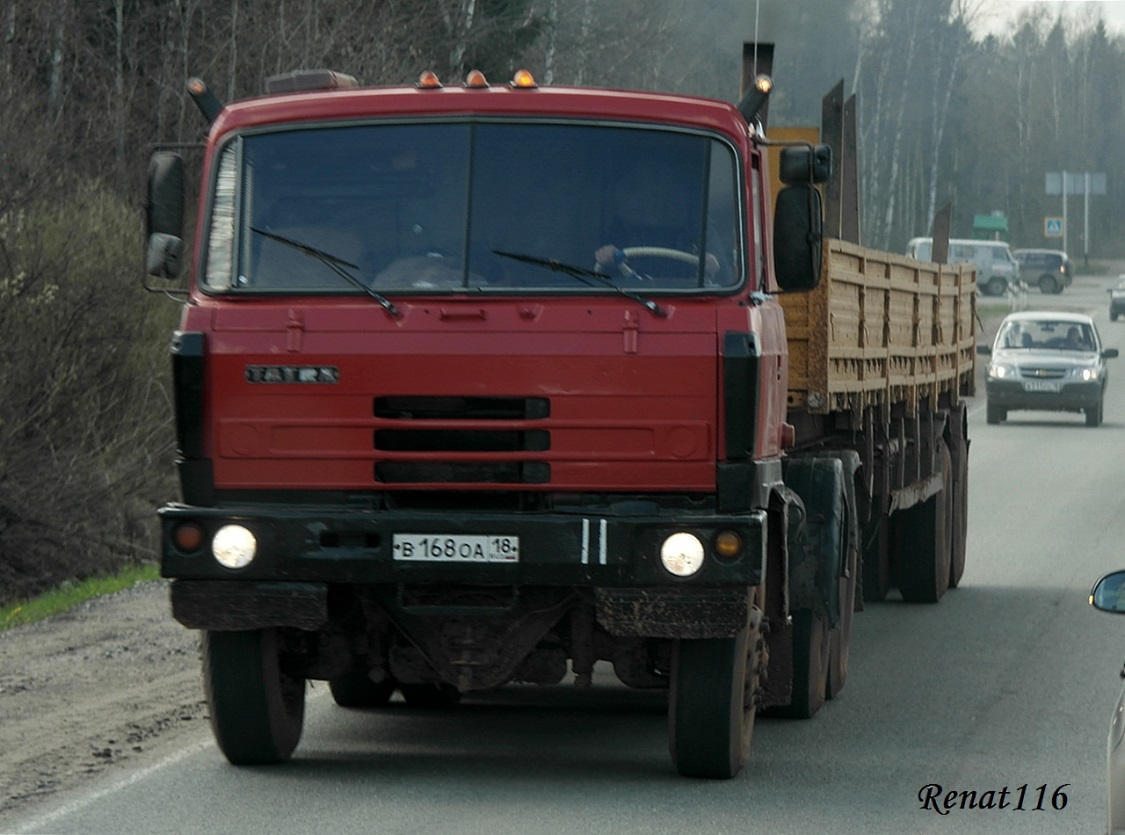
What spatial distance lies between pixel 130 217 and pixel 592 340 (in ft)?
38.6

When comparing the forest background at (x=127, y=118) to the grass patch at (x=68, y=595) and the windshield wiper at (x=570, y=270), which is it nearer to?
the grass patch at (x=68, y=595)

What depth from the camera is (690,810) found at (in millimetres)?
7148

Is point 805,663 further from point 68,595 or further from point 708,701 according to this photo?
point 68,595

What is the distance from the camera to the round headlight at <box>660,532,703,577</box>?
7176 mm

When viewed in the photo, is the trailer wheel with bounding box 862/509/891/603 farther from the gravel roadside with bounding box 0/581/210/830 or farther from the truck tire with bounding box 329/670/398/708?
the truck tire with bounding box 329/670/398/708

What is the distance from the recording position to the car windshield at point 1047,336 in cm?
3322

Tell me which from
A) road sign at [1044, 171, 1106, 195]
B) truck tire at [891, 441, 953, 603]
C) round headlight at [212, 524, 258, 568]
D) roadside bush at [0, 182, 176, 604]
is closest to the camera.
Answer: round headlight at [212, 524, 258, 568]

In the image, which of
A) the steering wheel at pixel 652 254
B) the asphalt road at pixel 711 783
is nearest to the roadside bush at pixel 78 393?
the asphalt road at pixel 711 783

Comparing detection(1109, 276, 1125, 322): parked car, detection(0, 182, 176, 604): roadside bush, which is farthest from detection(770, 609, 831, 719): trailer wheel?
detection(1109, 276, 1125, 322): parked car

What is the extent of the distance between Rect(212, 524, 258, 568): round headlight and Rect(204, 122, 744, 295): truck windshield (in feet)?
2.78

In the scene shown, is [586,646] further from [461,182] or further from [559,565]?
[461,182]

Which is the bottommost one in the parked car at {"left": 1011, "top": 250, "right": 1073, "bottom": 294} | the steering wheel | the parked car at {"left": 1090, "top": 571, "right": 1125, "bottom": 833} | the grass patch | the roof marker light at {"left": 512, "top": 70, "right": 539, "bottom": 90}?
the grass patch

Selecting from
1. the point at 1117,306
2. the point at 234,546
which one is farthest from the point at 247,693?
the point at 1117,306

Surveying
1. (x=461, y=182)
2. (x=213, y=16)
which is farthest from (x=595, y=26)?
(x=461, y=182)
